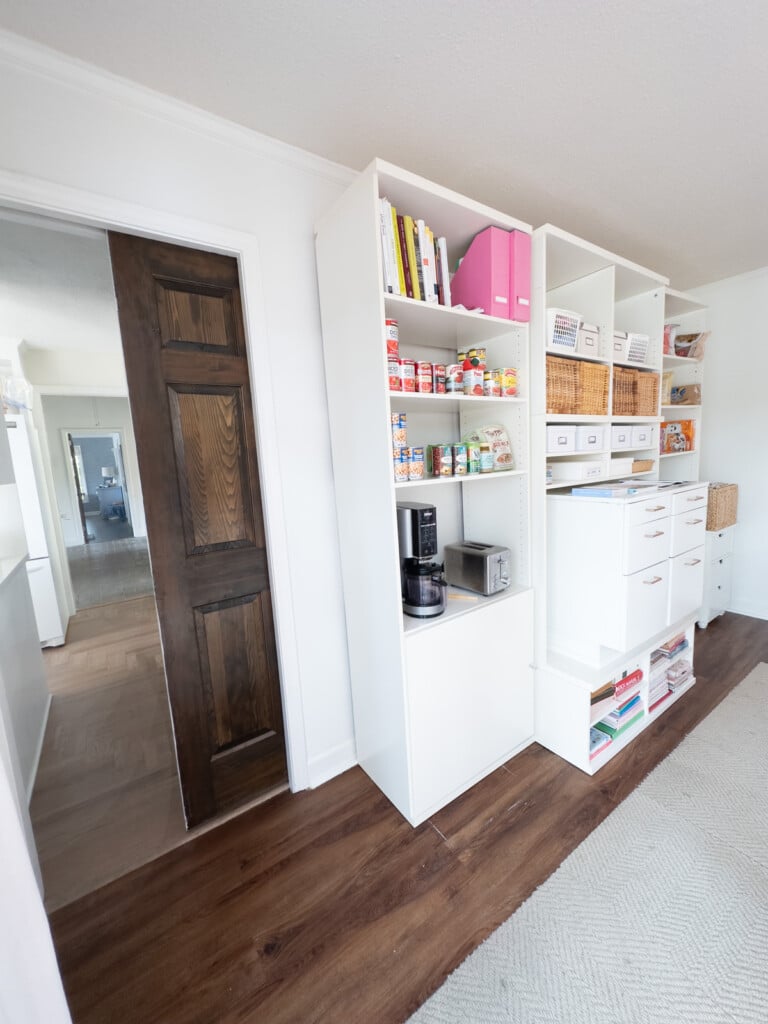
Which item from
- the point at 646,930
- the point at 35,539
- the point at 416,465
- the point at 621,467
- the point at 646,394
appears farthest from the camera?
the point at 35,539

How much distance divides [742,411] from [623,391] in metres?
1.75

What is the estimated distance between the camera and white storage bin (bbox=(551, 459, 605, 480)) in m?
1.88

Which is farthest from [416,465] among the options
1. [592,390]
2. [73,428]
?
[73,428]

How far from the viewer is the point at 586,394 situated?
1.84m

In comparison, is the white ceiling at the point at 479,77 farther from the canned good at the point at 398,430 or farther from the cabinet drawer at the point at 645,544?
the cabinet drawer at the point at 645,544

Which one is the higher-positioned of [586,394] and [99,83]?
[99,83]

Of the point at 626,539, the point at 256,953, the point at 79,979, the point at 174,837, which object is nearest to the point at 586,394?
the point at 626,539

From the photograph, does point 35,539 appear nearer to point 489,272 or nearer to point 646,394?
point 489,272

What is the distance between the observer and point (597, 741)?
1.79 metres

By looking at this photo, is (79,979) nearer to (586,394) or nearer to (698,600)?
(586,394)

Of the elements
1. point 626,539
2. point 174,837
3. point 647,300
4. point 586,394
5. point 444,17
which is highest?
point 444,17

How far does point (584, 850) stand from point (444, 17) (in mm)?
2554

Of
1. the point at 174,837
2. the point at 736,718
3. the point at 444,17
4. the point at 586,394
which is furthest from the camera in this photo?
the point at 736,718

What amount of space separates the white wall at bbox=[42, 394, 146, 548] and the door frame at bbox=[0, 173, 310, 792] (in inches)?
225
